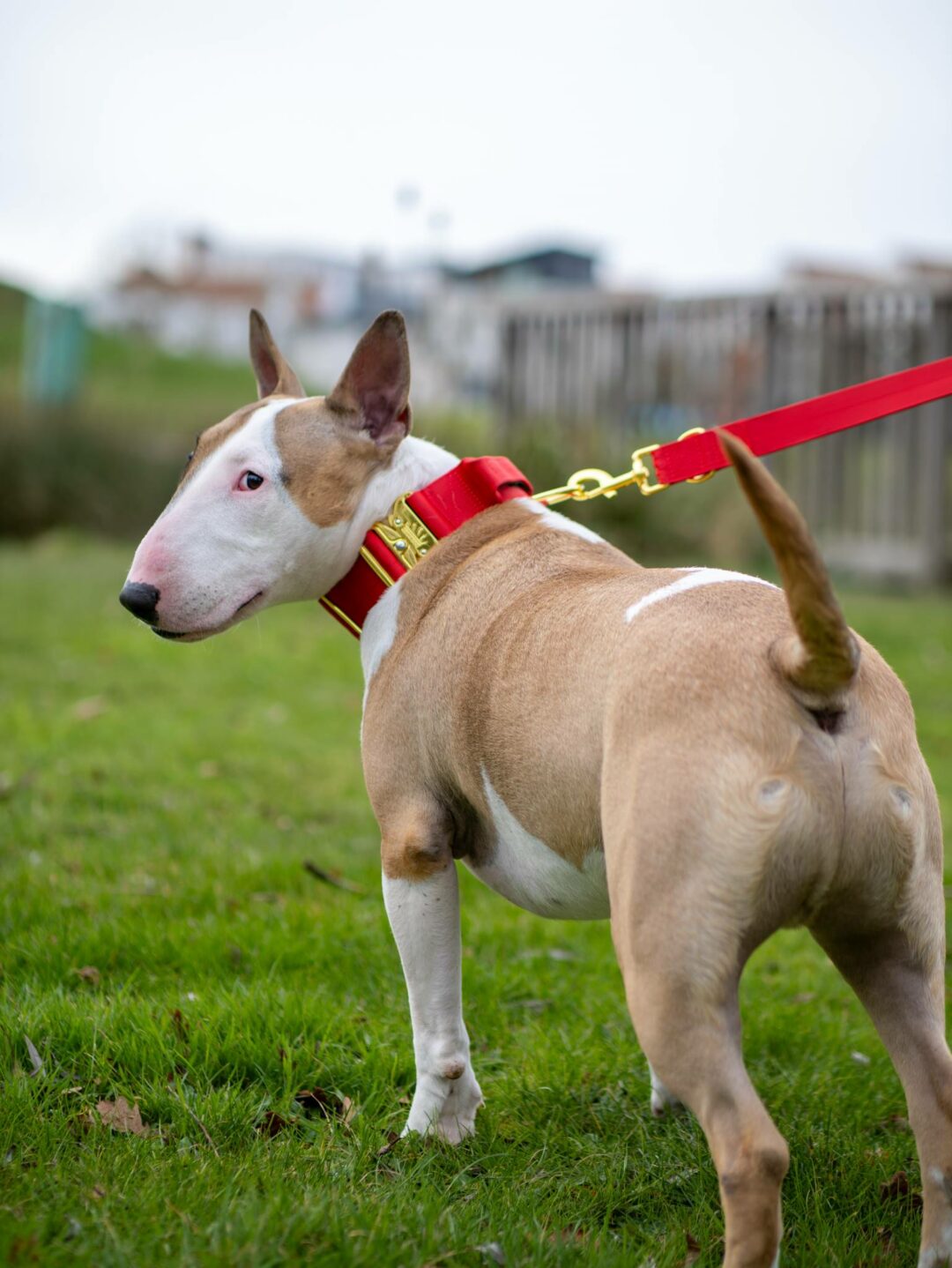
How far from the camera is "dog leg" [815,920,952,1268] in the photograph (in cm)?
224

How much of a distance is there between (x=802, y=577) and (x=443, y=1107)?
4.96 feet

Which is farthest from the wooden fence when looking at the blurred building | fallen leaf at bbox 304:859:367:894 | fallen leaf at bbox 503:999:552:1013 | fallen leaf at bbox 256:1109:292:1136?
fallen leaf at bbox 256:1109:292:1136

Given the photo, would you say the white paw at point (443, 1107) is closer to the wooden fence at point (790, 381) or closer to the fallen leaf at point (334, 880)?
the fallen leaf at point (334, 880)

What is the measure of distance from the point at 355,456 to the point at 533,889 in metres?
1.10

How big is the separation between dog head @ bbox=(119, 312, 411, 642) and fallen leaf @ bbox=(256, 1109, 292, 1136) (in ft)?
3.52

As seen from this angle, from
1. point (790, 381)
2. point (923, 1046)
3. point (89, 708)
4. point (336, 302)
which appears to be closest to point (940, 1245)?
point (923, 1046)

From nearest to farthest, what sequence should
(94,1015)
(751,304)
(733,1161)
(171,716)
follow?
(733,1161) < (94,1015) < (171,716) < (751,304)

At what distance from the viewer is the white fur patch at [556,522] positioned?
9.90 feet

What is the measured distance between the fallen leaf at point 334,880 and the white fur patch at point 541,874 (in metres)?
1.81

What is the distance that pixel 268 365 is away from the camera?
3561mm

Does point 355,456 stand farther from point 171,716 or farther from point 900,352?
point 900,352

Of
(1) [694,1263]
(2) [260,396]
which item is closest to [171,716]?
(2) [260,396]

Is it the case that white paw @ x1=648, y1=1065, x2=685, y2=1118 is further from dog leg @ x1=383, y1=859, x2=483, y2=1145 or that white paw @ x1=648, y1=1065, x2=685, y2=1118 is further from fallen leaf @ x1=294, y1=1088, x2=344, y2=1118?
fallen leaf @ x1=294, y1=1088, x2=344, y2=1118

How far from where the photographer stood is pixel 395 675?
288cm
